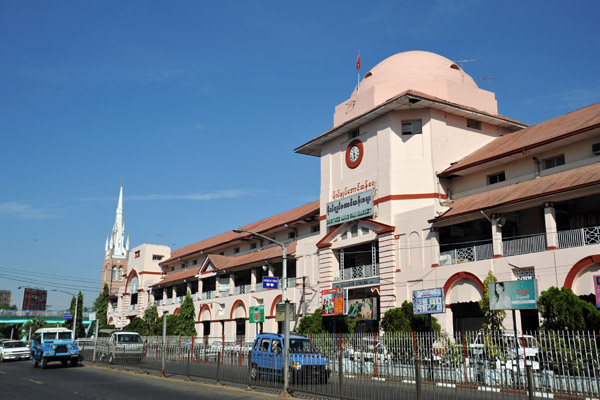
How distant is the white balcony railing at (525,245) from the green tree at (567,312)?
583 centimetres

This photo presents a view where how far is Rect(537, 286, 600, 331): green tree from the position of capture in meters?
20.5

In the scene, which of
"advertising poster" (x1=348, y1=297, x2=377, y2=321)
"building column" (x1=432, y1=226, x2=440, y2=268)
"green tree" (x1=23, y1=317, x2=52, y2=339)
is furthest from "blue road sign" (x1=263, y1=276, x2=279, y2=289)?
"green tree" (x1=23, y1=317, x2=52, y2=339)

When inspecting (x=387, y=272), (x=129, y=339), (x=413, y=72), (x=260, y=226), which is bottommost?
(x=129, y=339)

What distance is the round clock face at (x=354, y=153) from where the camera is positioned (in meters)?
37.9

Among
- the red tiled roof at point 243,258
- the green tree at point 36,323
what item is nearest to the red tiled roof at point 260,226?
the red tiled roof at point 243,258

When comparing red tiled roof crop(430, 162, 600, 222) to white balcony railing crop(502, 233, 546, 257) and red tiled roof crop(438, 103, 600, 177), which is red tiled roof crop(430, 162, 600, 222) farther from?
white balcony railing crop(502, 233, 546, 257)

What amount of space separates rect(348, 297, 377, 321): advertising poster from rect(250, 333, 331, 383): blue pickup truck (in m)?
11.6

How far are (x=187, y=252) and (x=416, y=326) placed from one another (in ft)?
131

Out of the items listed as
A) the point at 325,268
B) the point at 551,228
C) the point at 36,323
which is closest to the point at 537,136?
the point at 551,228

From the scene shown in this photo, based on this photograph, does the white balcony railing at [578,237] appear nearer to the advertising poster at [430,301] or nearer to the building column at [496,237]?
the building column at [496,237]

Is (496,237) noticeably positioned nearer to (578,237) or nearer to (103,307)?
(578,237)

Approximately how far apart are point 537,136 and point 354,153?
39.8ft

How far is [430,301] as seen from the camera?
1038 inches

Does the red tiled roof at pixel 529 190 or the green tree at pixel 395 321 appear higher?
the red tiled roof at pixel 529 190
